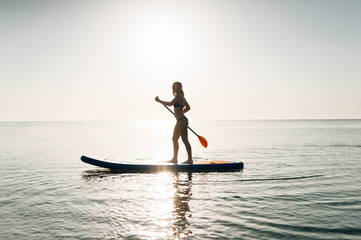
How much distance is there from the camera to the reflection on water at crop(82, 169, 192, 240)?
4801 mm

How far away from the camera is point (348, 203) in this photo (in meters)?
6.55

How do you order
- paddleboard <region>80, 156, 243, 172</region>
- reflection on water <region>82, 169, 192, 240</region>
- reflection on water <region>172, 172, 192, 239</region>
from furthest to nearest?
paddleboard <region>80, 156, 243, 172</region>, reflection on water <region>82, 169, 192, 240</region>, reflection on water <region>172, 172, 192, 239</region>

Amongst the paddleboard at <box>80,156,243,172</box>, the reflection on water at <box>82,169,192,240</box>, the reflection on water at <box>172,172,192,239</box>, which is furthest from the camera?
the paddleboard at <box>80,156,243,172</box>

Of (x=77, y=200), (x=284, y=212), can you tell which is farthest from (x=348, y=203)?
(x=77, y=200)

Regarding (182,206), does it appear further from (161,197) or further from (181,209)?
(161,197)

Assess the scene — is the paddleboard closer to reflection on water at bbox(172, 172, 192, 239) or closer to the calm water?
the calm water

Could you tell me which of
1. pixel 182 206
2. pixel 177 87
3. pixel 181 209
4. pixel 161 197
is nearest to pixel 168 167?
pixel 177 87

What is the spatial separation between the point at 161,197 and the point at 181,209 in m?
A: 1.20

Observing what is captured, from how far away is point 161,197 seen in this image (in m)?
7.03

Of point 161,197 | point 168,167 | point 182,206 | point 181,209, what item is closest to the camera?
point 181,209

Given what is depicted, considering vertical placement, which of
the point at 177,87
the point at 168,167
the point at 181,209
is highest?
the point at 177,87

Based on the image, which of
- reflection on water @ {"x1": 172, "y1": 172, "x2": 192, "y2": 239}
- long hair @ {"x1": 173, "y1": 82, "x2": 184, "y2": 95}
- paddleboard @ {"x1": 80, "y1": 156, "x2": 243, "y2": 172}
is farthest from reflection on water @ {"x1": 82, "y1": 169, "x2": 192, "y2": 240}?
long hair @ {"x1": 173, "y1": 82, "x2": 184, "y2": 95}

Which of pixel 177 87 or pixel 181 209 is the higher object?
pixel 177 87

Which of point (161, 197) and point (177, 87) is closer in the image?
point (161, 197)
